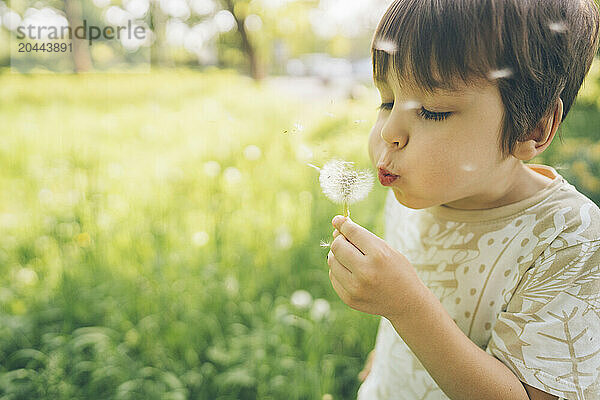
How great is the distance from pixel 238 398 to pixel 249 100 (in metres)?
2.03

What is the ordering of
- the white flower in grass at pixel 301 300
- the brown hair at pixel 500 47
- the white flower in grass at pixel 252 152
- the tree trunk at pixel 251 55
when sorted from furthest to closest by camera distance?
the tree trunk at pixel 251 55 < the white flower in grass at pixel 252 152 < the white flower in grass at pixel 301 300 < the brown hair at pixel 500 47

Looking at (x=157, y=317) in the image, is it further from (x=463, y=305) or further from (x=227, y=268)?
(x=463, y=305)

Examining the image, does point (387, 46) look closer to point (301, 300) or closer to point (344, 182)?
point (344, 182)

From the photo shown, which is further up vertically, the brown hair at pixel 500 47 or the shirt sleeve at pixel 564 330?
the brown hair at pixel 500 47

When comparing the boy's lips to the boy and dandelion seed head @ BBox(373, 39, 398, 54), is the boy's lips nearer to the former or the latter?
the boy

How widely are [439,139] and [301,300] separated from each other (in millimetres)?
1099

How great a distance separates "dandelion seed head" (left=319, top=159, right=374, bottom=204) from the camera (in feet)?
2.32

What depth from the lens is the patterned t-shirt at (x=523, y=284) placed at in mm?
657

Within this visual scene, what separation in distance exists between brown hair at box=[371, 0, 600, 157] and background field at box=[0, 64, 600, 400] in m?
0.17

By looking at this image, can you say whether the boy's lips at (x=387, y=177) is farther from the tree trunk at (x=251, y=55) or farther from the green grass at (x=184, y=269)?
the tree trunk at (x=251, y=55)

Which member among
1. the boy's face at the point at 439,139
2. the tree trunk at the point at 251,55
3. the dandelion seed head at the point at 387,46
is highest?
the tree trunk at the point at 251,55

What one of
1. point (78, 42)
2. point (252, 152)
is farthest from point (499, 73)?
point (78, 42)

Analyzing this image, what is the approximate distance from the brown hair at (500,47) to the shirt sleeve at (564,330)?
0.19 m

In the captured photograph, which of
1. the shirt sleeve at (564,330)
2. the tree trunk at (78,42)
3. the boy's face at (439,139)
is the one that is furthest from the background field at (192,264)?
the tree trunk at (78,42)
